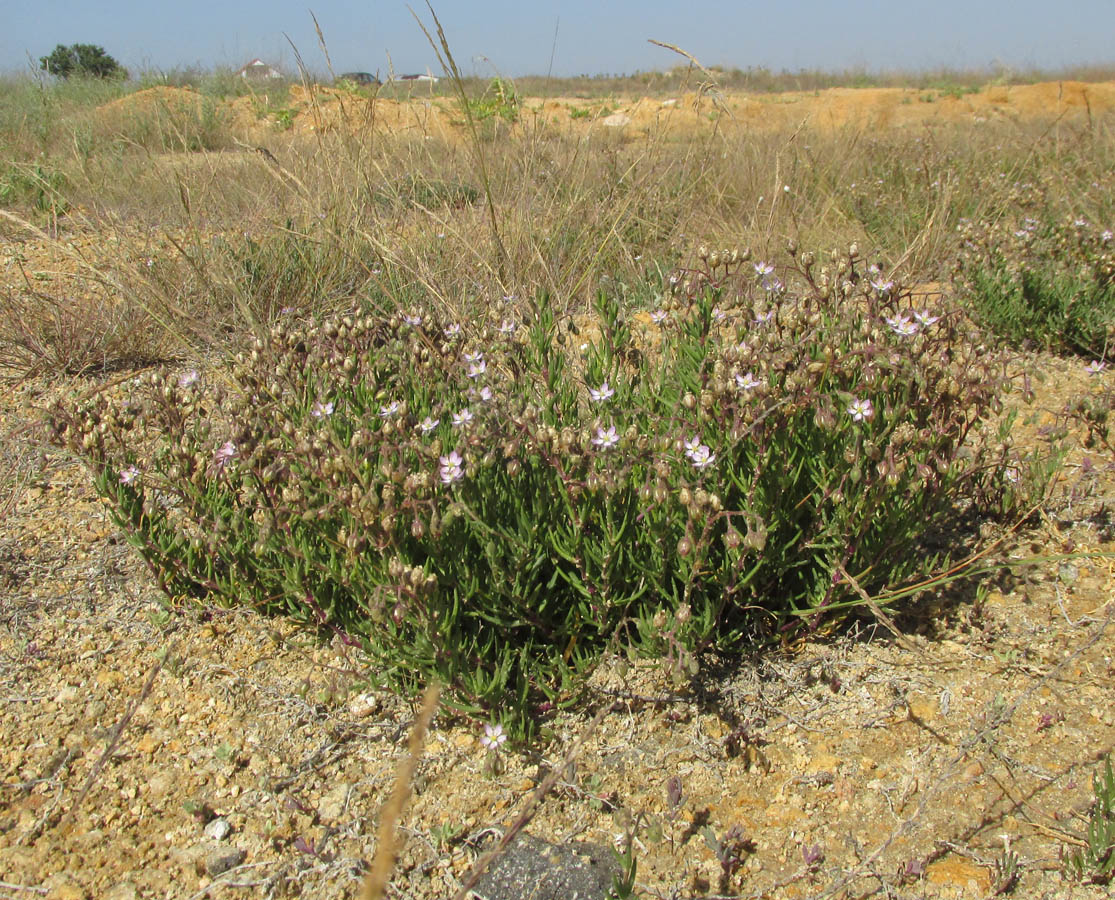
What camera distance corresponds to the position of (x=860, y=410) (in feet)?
7.61

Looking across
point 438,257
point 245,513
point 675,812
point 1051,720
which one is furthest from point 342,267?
point 1051,720

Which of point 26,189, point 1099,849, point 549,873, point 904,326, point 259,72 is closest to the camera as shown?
point 1099,849

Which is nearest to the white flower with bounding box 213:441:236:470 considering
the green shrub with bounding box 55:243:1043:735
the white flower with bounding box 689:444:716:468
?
the green shrub with bounding box 55:243:1043:735

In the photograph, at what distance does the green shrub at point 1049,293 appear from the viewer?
14.5ft

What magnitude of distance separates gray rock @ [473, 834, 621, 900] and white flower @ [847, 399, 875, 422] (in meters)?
1.31

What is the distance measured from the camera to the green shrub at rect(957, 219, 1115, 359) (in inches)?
174

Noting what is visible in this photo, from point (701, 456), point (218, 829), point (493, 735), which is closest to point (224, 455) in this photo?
point (218, 829)

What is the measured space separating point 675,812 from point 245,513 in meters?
1.63

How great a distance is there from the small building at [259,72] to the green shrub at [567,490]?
736 inches

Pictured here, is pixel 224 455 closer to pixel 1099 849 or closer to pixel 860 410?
pixel 860 410

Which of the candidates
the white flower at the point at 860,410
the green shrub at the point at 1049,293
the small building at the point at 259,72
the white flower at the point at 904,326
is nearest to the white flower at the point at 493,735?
the white flower at the point at 860,410

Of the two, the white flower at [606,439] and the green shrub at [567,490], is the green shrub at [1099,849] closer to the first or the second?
the green shrub at [567,490]

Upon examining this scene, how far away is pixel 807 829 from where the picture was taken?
2.09 meters

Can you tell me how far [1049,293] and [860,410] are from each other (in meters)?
2.96
